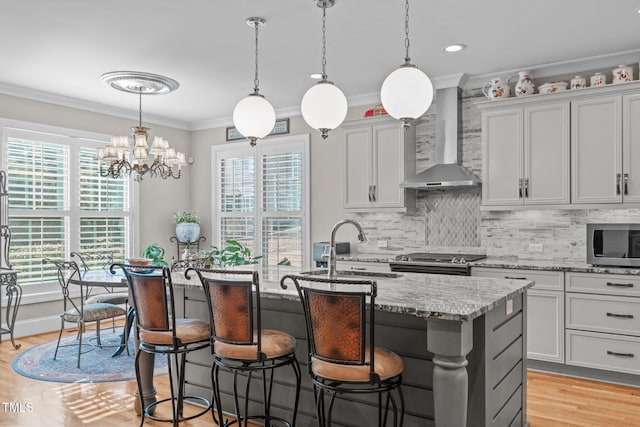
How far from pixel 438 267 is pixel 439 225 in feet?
2.64

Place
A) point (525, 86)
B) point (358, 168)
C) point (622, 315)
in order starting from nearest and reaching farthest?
point (622, 315) → point (525, 86) → point (358, 168)

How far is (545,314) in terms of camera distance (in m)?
4.04

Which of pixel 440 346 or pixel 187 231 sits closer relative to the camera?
pixel 440 346

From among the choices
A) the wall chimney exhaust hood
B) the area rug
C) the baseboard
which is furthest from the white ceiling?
the area rug

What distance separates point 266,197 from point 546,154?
11.8 feet

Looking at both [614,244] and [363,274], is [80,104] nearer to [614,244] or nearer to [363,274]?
[363,274]

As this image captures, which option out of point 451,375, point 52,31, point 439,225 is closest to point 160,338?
point 451,375

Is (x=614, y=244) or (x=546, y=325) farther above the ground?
(x=614, y=244)

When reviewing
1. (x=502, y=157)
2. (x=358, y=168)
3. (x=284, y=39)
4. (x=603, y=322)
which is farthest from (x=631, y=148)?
(x=284, y=39)

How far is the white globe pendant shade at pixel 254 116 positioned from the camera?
120 inches

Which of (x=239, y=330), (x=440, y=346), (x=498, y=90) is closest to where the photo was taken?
(x=440, y=346)

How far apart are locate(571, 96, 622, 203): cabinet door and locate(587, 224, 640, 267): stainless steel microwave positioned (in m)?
0.31

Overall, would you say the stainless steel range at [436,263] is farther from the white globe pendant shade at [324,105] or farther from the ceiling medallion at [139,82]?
the ceiling medallion at [139,82]

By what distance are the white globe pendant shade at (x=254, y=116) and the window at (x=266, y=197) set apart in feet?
10.1
